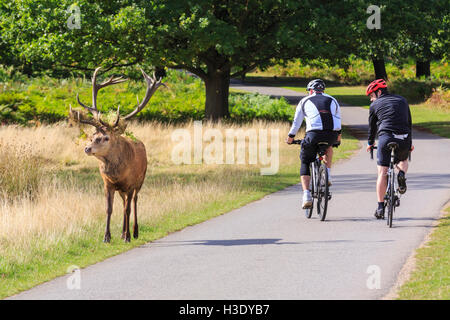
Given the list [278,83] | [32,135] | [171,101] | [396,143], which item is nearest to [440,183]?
[396,143]

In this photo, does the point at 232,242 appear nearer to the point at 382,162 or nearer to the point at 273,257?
the point at 273,257

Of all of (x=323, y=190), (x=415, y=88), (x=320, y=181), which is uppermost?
(x=415, y=88)

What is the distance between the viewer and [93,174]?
18625 mm

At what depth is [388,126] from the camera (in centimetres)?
1055

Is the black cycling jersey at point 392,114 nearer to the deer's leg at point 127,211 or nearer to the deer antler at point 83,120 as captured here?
the deer's leg at point 127,211

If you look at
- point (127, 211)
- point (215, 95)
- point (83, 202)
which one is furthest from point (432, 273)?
point (215, 95)

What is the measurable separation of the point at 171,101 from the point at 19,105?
18.6ft

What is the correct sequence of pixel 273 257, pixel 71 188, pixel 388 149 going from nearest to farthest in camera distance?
pixel 273 257
pixel 388 149
pixel 71 188

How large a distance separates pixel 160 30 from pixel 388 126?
14831 millimetres

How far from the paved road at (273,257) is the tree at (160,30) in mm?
11604

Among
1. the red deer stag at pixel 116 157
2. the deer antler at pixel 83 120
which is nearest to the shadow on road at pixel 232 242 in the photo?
the red deer stag at pixel 116 157

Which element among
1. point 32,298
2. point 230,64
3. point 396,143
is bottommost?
point 32,298

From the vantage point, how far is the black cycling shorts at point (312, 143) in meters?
11.0
